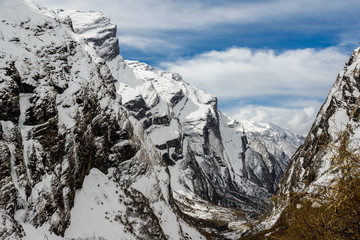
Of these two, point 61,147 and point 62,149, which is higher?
point 61,147

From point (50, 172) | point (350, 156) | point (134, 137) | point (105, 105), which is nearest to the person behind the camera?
point (350, 156)

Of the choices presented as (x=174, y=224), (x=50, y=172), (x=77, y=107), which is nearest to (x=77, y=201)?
(x=50, y=172)

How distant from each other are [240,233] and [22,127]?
154 metres

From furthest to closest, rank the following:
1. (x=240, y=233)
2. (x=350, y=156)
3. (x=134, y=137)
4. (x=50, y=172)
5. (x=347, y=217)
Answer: (x=240, y=233), (x=134, y=137), (x=50, y=172), (x=347, y=217), (x=350, y=156)

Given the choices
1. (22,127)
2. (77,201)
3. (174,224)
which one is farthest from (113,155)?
(22,127)

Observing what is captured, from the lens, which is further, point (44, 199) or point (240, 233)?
point (240, 233)

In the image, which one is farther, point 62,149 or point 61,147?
point 62,149

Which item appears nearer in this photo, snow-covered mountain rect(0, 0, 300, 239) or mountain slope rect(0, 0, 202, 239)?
snow-covered mountain rect(0, 0, 300, 239)

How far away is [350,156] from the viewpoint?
5211mm

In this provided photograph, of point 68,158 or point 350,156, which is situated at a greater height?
point 350,156

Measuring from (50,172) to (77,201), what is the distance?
1316cm

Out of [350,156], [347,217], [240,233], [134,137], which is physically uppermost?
[350,156]

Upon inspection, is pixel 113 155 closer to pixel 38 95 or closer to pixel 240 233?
pixel 38 95

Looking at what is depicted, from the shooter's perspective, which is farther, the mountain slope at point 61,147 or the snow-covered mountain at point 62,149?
the mountain slope at point 61,147
